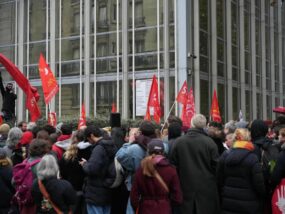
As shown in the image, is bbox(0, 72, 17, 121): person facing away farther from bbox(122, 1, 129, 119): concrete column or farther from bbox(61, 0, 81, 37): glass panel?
bbox(61, 0, 81, 37): glass panel

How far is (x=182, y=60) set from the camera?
26.1 metres

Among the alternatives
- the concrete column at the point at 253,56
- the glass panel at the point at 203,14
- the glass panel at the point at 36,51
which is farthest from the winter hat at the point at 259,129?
the concrete column at the point at 253,56

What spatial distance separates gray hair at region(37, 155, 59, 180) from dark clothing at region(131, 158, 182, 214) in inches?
42.9

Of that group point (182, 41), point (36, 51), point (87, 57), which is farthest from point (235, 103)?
point (36, 51)

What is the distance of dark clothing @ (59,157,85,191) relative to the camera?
7766mm

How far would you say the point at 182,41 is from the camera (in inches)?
1028

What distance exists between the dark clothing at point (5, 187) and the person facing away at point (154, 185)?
1.89 metres

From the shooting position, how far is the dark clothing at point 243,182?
6.84m

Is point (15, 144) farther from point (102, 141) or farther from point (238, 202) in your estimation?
point (238, 202)

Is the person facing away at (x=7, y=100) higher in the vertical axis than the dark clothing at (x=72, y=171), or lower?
higher

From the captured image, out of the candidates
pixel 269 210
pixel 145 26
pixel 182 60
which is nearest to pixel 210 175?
pixel 269 210

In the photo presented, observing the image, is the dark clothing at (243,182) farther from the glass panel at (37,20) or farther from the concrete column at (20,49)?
the glass panel at (37,20)

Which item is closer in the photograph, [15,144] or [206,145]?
[206,145]

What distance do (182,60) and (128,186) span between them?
19.0 metres
